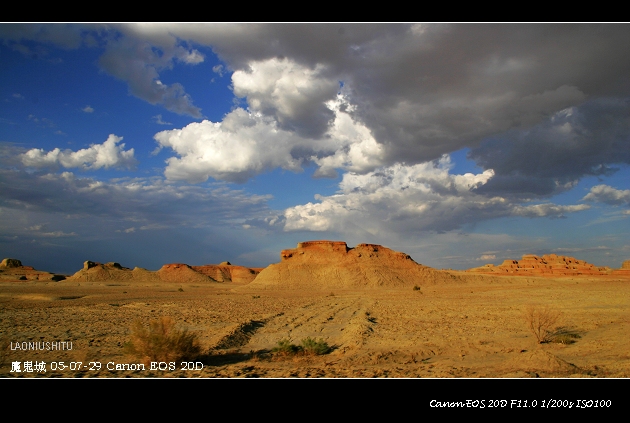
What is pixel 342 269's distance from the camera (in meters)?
77.5

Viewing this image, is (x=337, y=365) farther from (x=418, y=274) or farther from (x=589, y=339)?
(x=418, y=274)

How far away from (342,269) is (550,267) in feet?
266

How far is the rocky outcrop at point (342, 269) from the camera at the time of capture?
72938 millimetres

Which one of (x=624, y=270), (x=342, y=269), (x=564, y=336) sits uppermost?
(x=564, y=336)

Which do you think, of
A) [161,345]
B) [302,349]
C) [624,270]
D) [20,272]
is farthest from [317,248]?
[624,270]

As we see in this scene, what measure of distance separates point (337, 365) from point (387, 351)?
2.84m

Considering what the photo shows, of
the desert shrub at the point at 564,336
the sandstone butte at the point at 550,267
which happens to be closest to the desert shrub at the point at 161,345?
the desert shrub at the point at 564,336

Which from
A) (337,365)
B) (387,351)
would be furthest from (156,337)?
(387,351)

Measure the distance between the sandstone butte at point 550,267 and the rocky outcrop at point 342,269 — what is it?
43.6 metres

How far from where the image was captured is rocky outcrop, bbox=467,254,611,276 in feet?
348

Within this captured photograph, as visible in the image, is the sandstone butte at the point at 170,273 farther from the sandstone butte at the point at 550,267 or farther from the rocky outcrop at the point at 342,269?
the sandstone butte at the point at 550,267

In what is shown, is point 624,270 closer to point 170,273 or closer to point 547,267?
point 547,267

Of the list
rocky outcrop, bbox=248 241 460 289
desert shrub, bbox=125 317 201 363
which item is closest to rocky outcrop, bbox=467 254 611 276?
rocky outcrop, bbox=248 241 460 289
